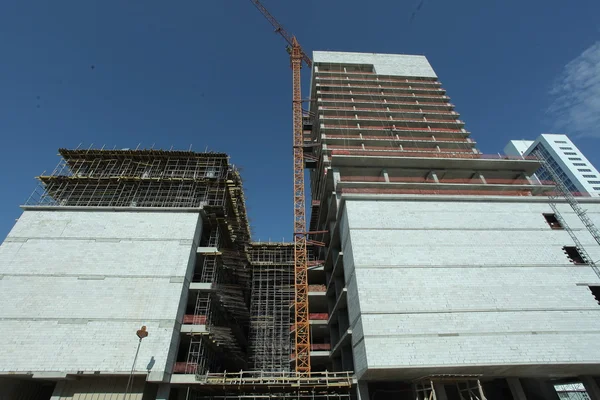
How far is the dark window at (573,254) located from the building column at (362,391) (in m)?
19.1

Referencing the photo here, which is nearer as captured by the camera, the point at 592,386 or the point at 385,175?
the point at 592,386

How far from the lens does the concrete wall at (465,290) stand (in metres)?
18.6

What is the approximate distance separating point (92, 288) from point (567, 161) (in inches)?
4809

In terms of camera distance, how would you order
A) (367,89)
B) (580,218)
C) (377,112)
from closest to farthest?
(580,218) → (377,112) → (367,89)

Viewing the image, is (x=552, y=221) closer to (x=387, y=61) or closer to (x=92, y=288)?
(x=387, y=61)

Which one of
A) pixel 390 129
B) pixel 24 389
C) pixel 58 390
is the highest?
pixel 390 129

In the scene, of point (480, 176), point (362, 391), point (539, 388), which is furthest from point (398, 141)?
point (362, 391)

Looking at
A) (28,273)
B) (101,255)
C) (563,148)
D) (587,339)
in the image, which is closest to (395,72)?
(587,339)

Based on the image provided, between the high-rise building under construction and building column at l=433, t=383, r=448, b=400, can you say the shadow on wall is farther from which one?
building column at l=433, t=383, r=448, b=400

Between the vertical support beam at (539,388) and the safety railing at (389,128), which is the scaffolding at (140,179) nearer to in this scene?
the safety railing at (389,128)

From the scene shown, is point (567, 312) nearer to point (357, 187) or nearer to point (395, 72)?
point (357, 187)

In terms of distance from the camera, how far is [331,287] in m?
33.3

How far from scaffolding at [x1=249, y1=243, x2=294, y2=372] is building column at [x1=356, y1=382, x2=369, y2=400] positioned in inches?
597

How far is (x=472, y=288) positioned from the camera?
836 inches
